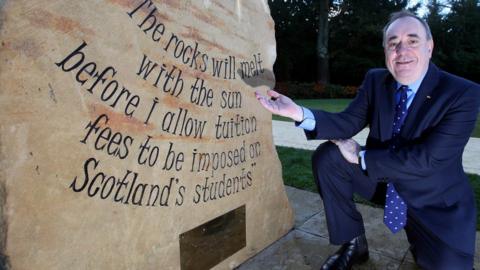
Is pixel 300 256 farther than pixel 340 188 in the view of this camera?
Yes

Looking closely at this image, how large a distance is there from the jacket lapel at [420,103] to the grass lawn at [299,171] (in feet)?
4.02

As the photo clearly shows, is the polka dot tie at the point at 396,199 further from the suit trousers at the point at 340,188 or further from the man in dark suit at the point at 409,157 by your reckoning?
the suit trousers at the point at 340,188

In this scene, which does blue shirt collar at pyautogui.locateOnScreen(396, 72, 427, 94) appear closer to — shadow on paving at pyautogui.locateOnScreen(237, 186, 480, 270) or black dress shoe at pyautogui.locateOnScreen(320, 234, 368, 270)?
black dress shoe at pyautogui.locateOnScreen(320, 234, 368, 270)

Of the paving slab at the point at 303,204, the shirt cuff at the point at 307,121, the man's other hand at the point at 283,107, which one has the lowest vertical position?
the paving slab at the point at 303,204

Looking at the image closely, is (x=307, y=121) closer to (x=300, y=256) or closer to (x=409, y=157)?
(x=409, y=157)

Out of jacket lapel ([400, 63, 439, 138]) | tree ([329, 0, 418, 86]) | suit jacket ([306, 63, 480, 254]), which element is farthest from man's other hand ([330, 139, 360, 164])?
tree ([329, 0, 418, 86])

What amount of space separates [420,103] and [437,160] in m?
0.29

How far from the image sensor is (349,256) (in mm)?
1905

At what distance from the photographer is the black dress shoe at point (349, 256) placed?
1.88m

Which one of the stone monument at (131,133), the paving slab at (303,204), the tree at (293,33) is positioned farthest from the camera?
the tree at (293,33)

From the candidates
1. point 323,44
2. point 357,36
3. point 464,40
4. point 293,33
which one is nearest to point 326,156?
point 323,44

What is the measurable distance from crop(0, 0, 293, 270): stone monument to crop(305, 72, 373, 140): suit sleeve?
33 centimetres

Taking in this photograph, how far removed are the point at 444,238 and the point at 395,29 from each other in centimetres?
101

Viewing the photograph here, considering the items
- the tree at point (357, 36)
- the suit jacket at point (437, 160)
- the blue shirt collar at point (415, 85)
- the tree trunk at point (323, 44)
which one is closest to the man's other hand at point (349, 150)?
the suit jacket at point (437, 160)
